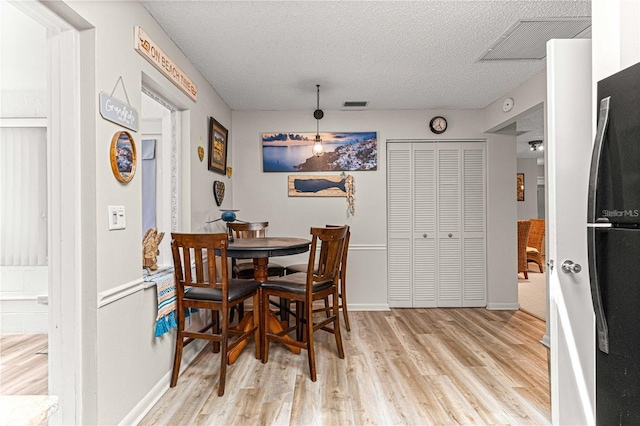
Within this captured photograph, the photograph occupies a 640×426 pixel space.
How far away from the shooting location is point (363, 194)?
14.6 feet

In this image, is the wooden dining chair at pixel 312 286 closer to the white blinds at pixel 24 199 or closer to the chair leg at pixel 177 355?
the chair leg at pixel 177 355

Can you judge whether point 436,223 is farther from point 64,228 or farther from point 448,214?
point 64,228

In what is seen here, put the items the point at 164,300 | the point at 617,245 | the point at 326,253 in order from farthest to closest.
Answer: the point at 326,253, the point at 164,300, the point at 617,245

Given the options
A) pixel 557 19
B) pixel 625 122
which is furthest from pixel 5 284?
pixel 557 19

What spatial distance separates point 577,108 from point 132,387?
276 cm

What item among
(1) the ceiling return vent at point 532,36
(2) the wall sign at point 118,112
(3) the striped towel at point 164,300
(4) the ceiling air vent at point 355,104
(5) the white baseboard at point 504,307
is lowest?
(5) the white baseboard at point 504,307

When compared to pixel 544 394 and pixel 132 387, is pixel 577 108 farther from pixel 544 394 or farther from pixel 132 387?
pixel 132 387

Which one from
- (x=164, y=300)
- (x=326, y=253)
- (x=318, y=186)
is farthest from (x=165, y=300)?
(x=318, y=186)

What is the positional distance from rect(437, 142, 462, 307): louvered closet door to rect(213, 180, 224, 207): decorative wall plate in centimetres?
264

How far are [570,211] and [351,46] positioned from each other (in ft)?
6.10

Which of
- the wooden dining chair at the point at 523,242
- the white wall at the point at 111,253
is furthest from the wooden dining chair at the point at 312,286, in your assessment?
the wooden dining chair at the point at 523,242

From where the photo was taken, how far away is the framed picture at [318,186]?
4438 mm

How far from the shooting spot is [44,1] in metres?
1.45

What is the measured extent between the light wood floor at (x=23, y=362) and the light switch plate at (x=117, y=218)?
0.64 meters
